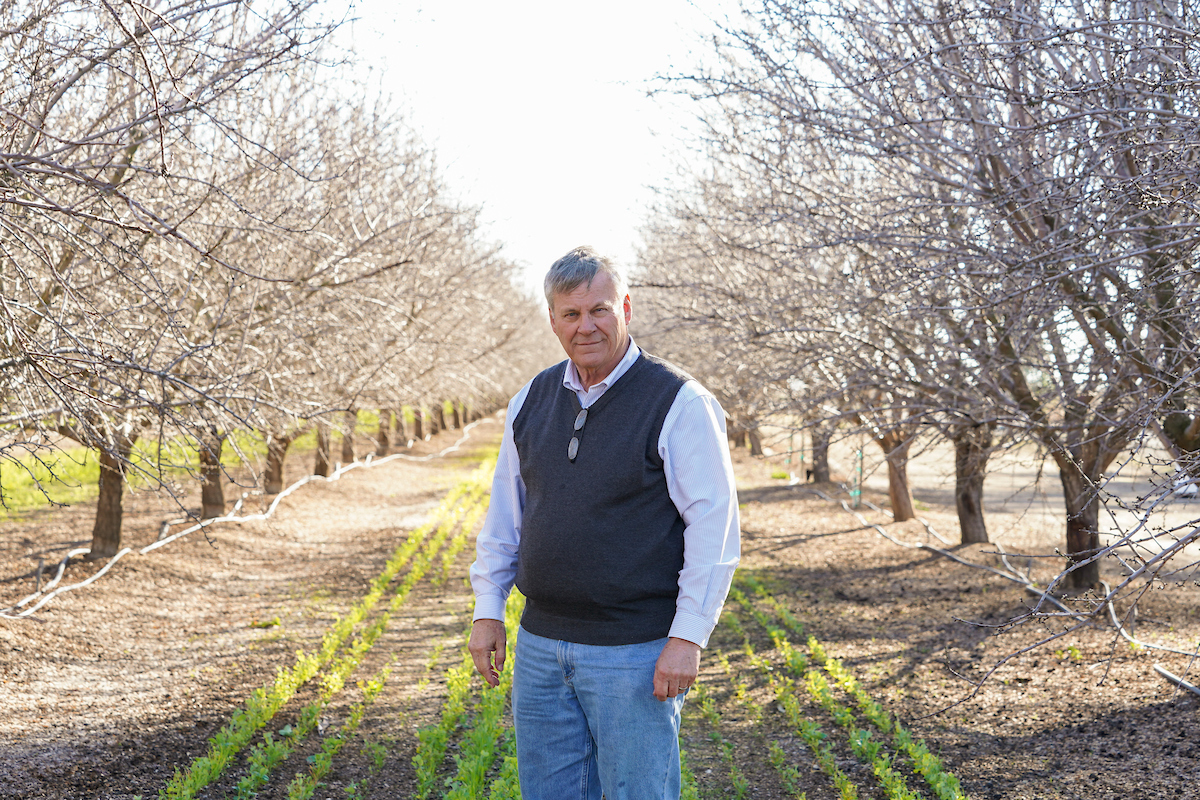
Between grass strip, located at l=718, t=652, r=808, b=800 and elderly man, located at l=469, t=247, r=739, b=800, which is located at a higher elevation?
elderly man, located at l=469, t=247, r=739, b=800

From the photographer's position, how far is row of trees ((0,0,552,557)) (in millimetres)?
4125

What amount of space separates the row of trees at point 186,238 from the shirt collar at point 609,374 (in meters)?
1.28

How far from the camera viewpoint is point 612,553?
252cm

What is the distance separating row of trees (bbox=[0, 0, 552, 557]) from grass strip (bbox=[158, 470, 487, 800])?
1.39m

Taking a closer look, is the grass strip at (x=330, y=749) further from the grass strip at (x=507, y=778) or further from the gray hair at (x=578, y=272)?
the gray hair at (x=578, y=272)

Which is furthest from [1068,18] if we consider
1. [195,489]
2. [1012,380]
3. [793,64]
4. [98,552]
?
[195,489]

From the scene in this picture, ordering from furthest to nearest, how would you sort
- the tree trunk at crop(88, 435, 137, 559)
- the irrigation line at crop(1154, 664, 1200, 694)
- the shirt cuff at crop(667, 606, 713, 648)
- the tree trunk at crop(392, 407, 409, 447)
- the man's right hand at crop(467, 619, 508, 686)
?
1. the tree trunk at crop(392, 407, 409, 447)
2. the tree trunk at crop(88, 435, 137, 559)
3. the irrigation line at crop(1154, 664, 1200, 694)
4. the man's right hand at crop(467, 619, 508, 686)
5. the shirt cuff at crop(667, 606, 713, 648)

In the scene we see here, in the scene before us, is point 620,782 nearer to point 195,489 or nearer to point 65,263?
point 65,263

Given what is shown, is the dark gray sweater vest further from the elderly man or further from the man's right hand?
the man's right hand

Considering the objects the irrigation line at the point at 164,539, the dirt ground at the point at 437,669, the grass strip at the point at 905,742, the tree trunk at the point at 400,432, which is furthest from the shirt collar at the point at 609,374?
the tree trunk at the point at 400,432

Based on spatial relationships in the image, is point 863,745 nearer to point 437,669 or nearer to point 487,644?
point 487,644

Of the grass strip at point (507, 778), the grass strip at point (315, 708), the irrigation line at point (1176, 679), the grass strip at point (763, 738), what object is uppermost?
the grass strip at point (315, 708)

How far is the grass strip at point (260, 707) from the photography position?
4305 millimetres

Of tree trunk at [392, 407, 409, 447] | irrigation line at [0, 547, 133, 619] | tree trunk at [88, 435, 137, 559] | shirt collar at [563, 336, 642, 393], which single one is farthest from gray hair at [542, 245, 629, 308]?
tree trunk at [392, 407, 409, 447]
